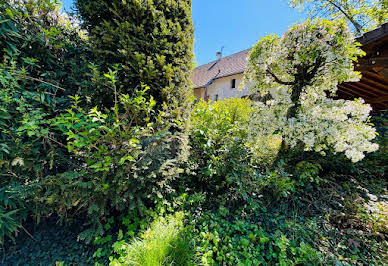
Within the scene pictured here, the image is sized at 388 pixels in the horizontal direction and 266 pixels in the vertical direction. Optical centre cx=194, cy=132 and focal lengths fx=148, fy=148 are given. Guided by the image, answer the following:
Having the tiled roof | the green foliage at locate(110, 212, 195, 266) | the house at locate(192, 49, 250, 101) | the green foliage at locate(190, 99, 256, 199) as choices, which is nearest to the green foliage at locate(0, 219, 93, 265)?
the green foliage at locate(110, 212, 195, 266)

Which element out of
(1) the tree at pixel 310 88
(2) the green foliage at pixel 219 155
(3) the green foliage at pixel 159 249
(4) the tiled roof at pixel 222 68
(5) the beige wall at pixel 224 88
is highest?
(4) the tiled roof at pixel 222 68

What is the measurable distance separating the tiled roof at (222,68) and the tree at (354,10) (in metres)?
4.82

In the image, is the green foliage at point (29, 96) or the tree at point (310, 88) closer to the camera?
the green foliage at point (29, 96)

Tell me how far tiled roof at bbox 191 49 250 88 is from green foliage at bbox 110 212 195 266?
501 inches

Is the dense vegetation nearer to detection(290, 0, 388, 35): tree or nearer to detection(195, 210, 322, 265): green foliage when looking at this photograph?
detection(195, 210, 322, 265): green foliage

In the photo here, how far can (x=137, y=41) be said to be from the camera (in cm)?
175

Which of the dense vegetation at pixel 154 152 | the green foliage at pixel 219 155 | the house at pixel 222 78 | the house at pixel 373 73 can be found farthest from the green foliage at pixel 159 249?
the house at pixel 222 78

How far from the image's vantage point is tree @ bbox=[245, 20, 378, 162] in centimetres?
200

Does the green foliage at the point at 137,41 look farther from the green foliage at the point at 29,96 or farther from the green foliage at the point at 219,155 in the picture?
the green foliage at the point at 219,155

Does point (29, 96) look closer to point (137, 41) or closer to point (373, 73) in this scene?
point (137, 41)

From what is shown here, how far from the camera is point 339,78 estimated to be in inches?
84.5

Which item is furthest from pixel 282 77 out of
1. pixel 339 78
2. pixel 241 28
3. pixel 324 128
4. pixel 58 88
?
pixel 241 28

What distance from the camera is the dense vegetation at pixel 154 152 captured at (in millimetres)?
1453

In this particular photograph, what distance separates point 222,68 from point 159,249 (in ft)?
49.9
